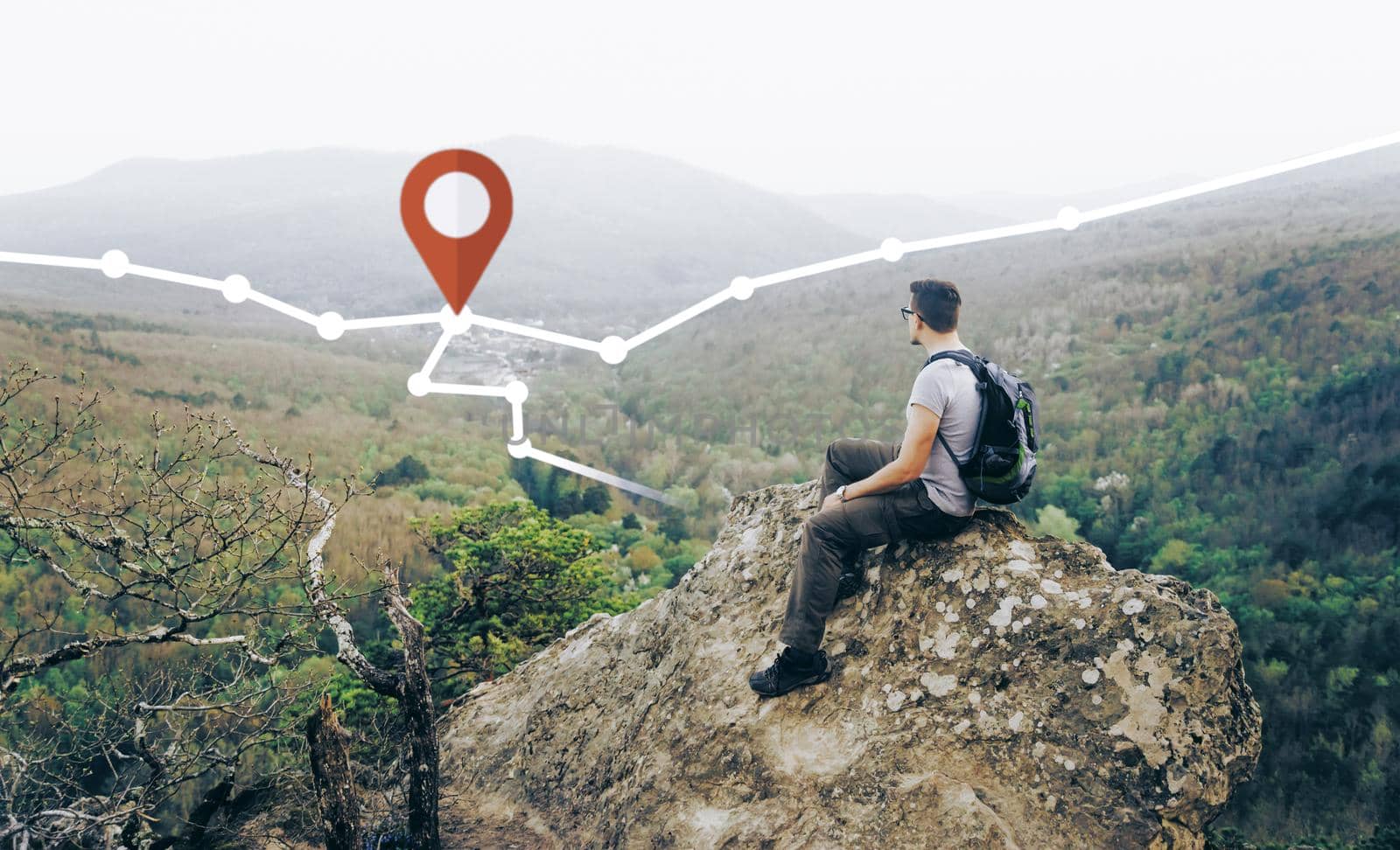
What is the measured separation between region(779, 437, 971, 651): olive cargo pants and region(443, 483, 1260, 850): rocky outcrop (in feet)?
1.53

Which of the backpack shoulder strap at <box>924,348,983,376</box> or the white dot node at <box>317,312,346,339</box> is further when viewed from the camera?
the white dot node at <box>317,312,346,339</box>

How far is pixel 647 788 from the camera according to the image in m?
7.05

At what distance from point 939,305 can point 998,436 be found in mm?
1044

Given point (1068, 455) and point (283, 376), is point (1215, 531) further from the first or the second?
point (283, 376)

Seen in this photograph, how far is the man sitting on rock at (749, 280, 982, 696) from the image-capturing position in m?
5.91

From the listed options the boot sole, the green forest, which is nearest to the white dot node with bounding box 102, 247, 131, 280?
the green forest

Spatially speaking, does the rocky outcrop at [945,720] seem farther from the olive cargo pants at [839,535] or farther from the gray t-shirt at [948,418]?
the gray t-shirt at [948,418]

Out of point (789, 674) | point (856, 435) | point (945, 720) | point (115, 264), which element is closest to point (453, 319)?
point (115, 264)

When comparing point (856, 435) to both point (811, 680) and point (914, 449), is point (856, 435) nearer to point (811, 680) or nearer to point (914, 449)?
point (811, 680)

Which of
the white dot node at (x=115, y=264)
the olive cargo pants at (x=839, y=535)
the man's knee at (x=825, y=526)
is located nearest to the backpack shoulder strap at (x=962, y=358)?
the olive cargo pants at (x=839, y=535)

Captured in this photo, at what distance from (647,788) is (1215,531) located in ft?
95.8

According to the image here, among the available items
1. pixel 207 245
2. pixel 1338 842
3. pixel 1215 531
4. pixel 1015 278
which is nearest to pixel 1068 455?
pixel 1215 531

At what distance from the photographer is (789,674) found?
22.1 ft

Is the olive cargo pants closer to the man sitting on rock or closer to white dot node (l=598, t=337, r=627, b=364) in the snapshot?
the man sitting on rock
